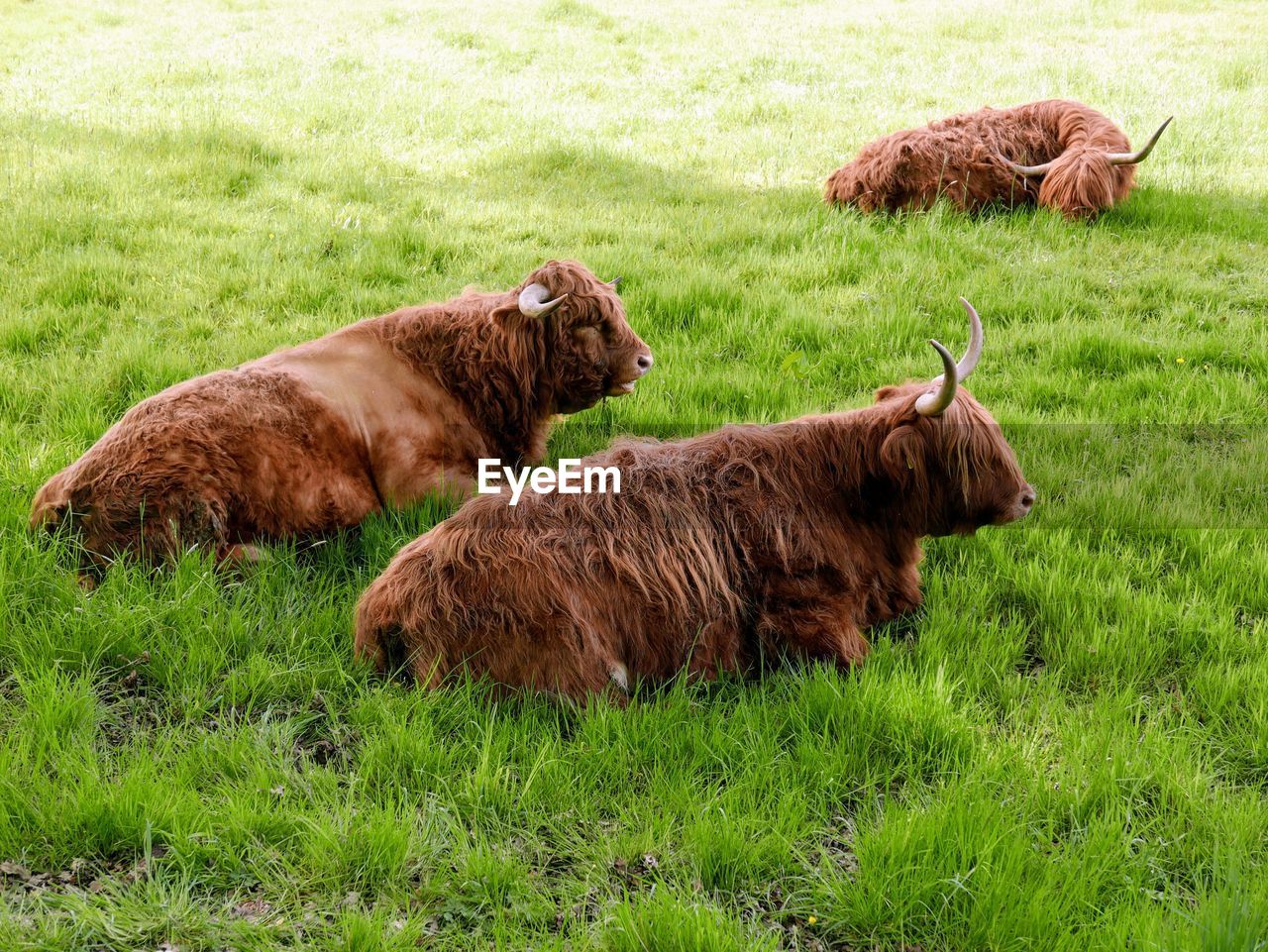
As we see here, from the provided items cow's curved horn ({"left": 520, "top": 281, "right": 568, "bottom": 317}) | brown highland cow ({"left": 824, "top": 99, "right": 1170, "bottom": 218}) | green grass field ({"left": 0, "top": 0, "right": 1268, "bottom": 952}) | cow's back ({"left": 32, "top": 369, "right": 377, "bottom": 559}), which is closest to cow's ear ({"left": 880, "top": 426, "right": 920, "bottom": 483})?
green grass field ({"left": 0, "top": 0, "right": 1268, "bottom": 952})

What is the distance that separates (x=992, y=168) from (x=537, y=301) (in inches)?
224

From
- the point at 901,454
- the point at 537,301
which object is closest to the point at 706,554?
the point at 901,454

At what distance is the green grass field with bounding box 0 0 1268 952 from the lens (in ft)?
9.71

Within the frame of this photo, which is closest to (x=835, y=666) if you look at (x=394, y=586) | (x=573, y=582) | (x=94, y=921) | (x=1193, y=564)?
(x=573, y=582)

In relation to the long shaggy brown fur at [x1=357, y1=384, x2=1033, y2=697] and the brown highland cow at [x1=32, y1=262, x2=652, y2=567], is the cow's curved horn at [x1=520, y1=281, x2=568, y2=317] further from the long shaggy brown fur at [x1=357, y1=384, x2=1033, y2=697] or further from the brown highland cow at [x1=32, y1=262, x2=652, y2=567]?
the long shaggy brown fur at [x1=357, y1=384, x2=1033, y2=697]

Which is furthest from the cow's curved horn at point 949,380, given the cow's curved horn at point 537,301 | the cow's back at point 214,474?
the cow's back at point 214,474

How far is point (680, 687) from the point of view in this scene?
3.71m

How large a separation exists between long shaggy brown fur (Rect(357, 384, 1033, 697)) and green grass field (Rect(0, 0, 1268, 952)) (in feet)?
0.54

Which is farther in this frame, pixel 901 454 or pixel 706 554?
pixel 901 454

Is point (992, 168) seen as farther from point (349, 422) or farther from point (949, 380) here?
point (349, 422)

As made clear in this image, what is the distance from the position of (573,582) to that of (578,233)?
5267 mm

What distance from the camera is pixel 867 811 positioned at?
330 centimetres

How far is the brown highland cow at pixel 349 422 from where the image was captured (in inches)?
172

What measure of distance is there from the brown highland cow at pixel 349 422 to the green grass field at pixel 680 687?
8.8 inches
